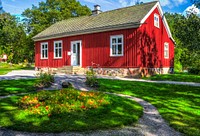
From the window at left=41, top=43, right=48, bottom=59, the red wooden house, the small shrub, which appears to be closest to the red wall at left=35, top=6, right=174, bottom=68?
the red wooden house

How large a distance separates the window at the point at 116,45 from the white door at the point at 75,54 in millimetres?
4266

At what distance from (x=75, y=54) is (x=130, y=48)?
21.9 ft

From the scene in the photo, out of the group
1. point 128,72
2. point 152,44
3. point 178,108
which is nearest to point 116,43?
point 128,72

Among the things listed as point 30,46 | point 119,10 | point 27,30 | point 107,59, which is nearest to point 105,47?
point 107,59

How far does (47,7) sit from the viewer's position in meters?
40.2

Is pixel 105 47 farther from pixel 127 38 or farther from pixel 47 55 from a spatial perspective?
pixel 47 55

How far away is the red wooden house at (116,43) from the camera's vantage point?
732 inches

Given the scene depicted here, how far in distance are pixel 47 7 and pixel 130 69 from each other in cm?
2696

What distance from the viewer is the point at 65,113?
618 cm

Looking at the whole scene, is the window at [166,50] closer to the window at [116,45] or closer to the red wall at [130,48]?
the red wall at [130,48]

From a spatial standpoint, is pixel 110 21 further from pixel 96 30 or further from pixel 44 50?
pixel 44 50

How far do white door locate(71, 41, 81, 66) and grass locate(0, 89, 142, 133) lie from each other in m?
15.0

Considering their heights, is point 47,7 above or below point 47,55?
above

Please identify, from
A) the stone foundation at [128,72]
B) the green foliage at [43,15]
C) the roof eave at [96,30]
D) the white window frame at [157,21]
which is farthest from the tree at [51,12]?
the stone foundation at [128,72]
